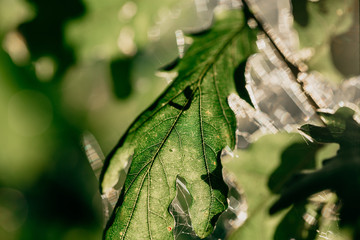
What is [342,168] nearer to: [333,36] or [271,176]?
[271,176]

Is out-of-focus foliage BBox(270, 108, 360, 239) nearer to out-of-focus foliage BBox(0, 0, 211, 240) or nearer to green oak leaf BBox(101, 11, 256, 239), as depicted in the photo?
green oak leaf BBox(101, 11, 256, 239)

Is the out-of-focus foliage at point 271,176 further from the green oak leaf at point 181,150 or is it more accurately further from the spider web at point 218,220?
the green oak leaf at point 181,150

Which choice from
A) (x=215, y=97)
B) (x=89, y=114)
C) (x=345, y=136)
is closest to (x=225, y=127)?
(x=215, y=97)

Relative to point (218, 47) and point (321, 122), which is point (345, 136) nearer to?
point (321, 122)

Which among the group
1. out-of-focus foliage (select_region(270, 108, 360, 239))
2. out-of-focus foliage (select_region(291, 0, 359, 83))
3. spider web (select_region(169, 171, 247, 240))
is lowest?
spider web (select_region(169, 171, 247, 240))

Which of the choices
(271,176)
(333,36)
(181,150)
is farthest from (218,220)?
(333,36)

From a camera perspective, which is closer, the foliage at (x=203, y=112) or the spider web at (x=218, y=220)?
the foliage at (x=203, y=112)

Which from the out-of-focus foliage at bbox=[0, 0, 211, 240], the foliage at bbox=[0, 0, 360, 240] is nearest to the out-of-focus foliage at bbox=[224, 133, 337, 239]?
the foliage at bbox=[0, 0, 360, 240]

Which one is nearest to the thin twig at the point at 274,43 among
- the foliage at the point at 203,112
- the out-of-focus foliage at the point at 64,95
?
the foliage at the point at 203,112

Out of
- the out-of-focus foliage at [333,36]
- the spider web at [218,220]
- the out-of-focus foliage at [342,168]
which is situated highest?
the out-of-focus foliage at [333,36]
